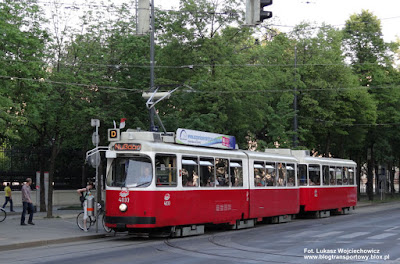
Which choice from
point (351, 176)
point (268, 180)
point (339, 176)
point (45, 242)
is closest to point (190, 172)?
point (45, 242)

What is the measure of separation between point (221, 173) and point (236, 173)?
1.21 metres

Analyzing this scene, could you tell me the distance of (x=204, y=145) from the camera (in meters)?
22.1

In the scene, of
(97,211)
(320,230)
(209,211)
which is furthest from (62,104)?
(320,230)

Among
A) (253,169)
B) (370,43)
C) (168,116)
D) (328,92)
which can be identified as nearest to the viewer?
(253,169)

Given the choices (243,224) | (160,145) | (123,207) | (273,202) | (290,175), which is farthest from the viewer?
(290,175)

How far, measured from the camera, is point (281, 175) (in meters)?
28.0

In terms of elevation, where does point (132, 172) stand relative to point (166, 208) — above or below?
above

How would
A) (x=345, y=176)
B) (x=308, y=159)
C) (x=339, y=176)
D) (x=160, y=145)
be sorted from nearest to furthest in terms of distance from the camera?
(x=160, y=145) → (x=308, y=159) → (x=339, y=176) → (x=345, y=176)

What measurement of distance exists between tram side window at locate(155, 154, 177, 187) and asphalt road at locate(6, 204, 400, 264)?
176 centimetres

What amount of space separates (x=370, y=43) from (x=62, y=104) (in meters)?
31.4

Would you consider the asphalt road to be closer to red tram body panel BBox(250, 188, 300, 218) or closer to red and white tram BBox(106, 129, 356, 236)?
red and white tram BBox(106, 129, 356, 236)

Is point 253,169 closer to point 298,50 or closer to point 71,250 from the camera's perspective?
point 71,250

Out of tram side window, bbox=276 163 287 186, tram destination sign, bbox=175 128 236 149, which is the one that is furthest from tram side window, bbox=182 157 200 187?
tram side window, bbox=276 163 287 186

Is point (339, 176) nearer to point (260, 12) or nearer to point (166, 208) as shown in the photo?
point (166, 208)
